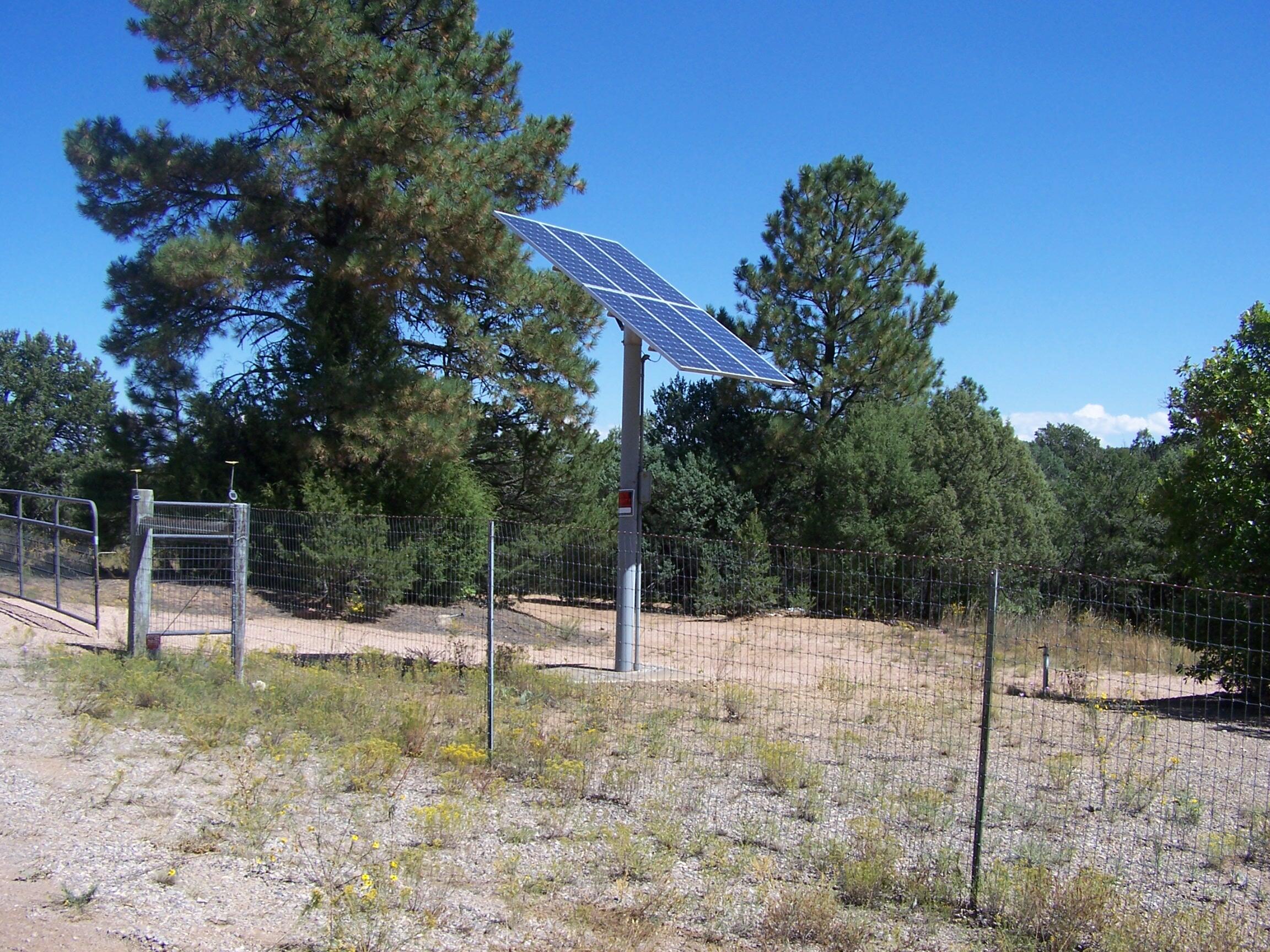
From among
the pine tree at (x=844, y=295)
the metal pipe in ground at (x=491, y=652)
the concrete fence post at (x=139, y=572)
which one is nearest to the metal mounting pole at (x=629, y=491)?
the metal pipe in ground at (x=491, y=652)

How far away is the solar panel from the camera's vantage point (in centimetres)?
1223

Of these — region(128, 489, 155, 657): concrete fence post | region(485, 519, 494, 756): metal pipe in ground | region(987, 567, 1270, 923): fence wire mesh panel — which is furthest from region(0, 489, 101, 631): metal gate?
region(987, 567, 1270, 923): fence wire mesh panel

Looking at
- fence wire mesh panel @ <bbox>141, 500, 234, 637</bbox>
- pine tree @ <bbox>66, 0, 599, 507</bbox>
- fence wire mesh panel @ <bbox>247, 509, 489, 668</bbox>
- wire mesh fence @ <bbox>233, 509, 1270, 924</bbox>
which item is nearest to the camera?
wire mesh fence @ <bbox>233, 509, 1270, 924</bbox>

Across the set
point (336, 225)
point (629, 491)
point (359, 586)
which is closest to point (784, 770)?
point (629, 491)

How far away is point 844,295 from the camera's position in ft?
88.3

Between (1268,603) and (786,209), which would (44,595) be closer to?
(1268,603)

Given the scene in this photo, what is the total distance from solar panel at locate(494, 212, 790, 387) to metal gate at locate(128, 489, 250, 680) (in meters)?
4.91

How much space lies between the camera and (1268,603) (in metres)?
11.6

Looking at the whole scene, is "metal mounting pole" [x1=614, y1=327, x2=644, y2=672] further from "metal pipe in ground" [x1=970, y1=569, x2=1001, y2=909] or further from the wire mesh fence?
"metal pipe in ground" [x1=970, y1=569, x2=1001, y2=909]

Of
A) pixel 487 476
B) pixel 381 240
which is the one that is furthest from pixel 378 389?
pixel 487 476

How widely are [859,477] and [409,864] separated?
69.1 ft

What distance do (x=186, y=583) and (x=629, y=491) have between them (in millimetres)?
6027

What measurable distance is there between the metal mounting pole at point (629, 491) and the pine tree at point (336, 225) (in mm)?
6664

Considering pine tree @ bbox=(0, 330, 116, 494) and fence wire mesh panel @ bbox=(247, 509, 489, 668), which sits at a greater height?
pine tree @ bbox=(0, 330, 116, 494)
